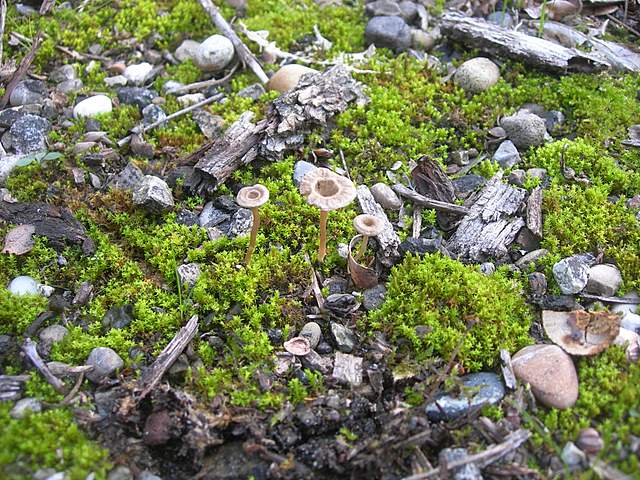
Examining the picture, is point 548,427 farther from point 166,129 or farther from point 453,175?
point 166,129

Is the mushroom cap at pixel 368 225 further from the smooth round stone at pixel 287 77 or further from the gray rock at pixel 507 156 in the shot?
the smooth round stone at pixel 287 77

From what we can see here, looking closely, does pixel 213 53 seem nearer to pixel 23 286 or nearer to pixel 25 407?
pixel 23 286

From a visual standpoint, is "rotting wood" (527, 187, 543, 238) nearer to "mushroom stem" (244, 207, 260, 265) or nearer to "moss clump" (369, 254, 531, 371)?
"moss clump" (369, 254, 531, 371)

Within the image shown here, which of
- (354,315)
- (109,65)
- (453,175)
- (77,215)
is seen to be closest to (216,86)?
(109,65)

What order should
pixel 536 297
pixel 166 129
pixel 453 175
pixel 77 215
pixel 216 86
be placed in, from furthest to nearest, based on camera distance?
pixel 216 86 < pixel 166 129 < pixel 453 175 < pixel 77 215 < pixel 536 297

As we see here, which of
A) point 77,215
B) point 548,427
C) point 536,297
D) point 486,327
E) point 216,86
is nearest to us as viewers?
point 548,427

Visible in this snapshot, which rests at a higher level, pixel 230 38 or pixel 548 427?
pixel 230 38
